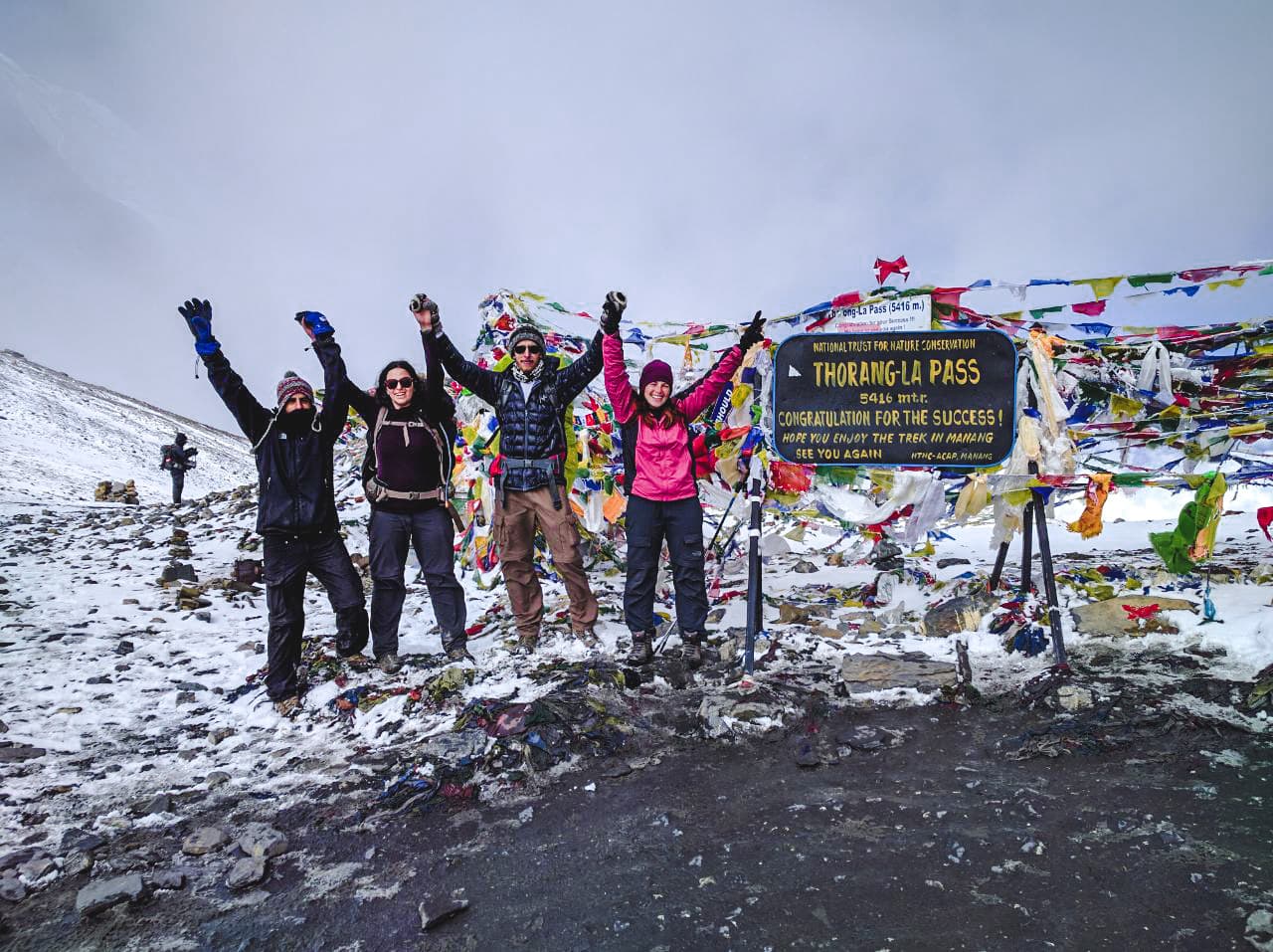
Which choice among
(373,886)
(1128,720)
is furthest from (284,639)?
(1128,720)

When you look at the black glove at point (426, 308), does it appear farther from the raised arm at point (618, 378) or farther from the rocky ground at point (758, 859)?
the rocky ground at point (758, 859)

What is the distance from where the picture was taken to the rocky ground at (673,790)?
2.35 m

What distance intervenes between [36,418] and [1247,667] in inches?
1887

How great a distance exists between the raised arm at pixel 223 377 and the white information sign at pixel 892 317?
4.05m

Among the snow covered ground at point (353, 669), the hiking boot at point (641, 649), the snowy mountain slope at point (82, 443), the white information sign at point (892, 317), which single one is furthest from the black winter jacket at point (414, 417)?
the snowy mountain slope at point (82, 443)

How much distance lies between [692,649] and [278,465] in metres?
3.10

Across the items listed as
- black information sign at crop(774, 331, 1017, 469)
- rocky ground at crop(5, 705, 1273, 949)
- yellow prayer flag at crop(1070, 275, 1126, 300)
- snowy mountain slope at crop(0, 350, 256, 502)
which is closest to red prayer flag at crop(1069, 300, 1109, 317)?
yellow prayer flag at crop(1070, 275, 1126, 300)

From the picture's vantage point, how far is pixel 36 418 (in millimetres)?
36094

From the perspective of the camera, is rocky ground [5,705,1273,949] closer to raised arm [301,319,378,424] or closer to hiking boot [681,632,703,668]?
hiking boot [681,632,703,668]

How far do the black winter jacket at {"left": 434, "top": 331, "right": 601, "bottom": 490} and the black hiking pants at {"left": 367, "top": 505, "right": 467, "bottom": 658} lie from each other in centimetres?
65

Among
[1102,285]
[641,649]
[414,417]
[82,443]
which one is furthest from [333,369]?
[82,443]

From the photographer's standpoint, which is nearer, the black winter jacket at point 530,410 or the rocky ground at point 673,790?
the rocky ground at point 673,790

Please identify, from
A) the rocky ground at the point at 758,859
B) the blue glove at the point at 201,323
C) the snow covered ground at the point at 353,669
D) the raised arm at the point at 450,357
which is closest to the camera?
the rocky ground at the point at 758,859

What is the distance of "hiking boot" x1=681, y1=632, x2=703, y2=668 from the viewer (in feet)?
15.7
